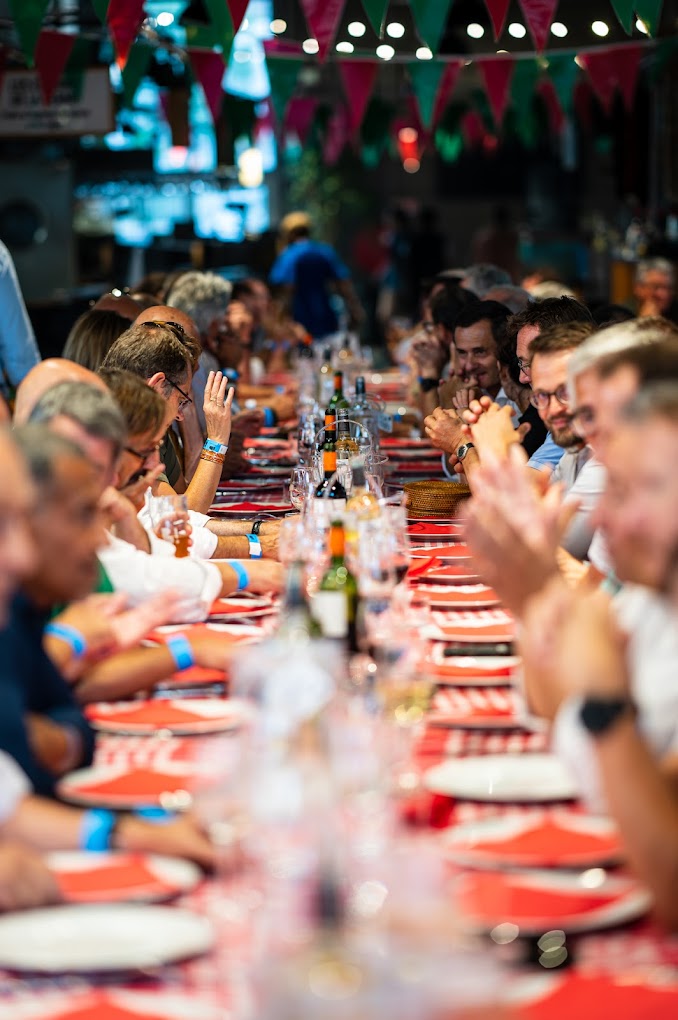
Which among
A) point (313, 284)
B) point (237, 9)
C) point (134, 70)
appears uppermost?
point (237, 9)

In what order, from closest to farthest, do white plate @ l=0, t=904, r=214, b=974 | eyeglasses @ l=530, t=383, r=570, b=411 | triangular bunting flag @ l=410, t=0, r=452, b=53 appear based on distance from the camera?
1. white plate @ l=0, t=904, r=214, b=974
2. eyeglasses @ l=530, t=383, r=570, b=411
3. triangular bunting flag @ l=410, t=0, r=452, b=53

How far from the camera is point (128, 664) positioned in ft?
8.74

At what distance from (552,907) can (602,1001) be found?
0.21 metres

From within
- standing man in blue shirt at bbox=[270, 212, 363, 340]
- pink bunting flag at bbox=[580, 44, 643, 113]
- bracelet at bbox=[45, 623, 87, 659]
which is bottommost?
standing man in blue shirt at bbox=[270, 212, 363, 340]

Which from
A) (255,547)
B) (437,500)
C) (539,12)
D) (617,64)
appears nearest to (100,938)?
(255,547)

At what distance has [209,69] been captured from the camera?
10.1 meters

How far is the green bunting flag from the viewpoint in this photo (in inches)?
401

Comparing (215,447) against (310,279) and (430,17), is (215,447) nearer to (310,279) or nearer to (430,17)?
(430,17)

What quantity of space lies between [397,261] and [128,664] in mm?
16197

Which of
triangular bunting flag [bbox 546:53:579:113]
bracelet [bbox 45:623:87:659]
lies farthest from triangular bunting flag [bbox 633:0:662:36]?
bracelet [bbox 45:623:87:659]

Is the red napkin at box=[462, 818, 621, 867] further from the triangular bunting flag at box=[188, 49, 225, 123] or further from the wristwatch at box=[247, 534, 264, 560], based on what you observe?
the triangular bunting flag at box=[188, 49, 225, 123]

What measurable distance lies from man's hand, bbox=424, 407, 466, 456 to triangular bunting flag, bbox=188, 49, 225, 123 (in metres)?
5.86

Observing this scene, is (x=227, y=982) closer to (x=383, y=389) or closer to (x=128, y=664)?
(x=128, y=664)

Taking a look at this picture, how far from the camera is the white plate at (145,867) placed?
1.81 metres
